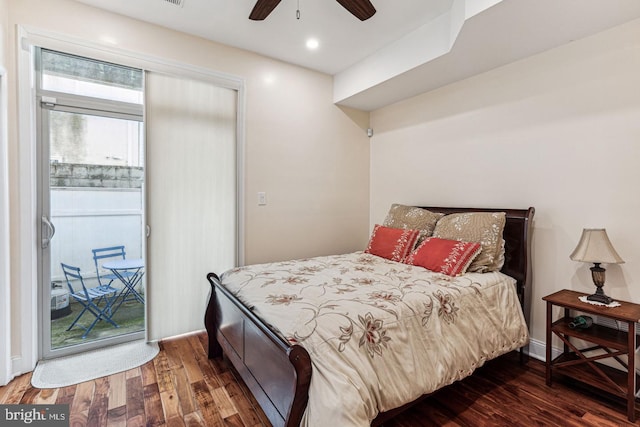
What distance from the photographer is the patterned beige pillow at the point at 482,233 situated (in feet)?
7.67

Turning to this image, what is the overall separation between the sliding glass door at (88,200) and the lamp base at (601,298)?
3.39 meters

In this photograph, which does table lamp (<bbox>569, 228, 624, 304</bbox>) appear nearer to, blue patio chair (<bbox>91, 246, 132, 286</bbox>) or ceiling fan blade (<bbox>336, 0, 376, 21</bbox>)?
ceiling fan blade (<bbox>336, 0, 376, 21</bbox>)

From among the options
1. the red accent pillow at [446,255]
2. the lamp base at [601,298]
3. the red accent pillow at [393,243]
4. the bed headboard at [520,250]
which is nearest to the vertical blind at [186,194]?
the red accent pillow at [393,243]

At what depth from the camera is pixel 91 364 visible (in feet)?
7.63

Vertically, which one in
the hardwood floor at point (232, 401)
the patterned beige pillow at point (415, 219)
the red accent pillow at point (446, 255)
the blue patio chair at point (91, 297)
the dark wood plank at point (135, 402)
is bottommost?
the dark wood plank at point (135, 402)

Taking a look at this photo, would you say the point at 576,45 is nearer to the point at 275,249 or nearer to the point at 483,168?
the point at 483,168

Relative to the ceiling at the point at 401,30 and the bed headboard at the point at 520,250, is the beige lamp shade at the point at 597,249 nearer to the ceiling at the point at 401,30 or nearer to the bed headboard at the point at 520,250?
the bed headboard at the point at 520,250

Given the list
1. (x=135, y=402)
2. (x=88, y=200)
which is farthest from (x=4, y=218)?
(x=135, y=402)

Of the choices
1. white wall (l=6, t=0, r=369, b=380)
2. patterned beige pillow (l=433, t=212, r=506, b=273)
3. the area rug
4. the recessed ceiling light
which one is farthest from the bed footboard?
the recessed ceiling light

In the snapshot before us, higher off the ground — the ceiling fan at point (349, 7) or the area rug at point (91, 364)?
the ceiling fan at point (349, 7)

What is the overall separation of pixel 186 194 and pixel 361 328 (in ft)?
6.84

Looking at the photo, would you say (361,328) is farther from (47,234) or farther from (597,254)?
(47,234)

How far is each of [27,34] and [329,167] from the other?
108 inches

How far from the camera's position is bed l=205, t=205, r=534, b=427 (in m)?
1.28
